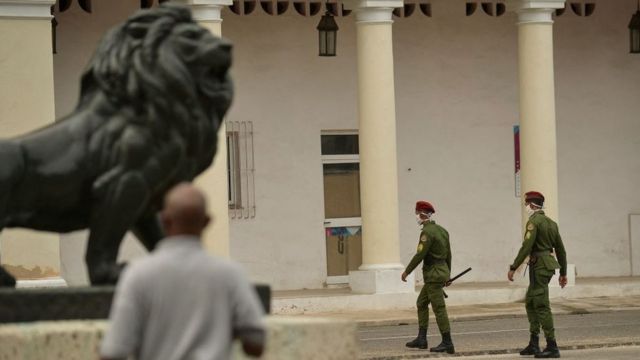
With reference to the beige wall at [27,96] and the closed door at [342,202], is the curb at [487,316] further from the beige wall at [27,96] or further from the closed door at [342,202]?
the closed door at [342,202]

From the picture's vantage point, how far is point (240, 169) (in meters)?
30.2

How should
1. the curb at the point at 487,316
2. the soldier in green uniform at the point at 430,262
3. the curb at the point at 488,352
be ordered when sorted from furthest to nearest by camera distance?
the curb at the point at 487,316 < the soldier in green uniform at the point at 430,262 < the curb at the point at 488,352

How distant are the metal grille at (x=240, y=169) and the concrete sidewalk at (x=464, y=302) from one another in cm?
158

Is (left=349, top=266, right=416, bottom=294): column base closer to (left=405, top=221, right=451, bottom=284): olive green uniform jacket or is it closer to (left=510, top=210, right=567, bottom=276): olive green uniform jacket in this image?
(left=405, top=221, right=451, bottom=284): olive green uniform jacket

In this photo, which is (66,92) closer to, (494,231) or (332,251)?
(332,251)

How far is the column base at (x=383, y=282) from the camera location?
27.7 m


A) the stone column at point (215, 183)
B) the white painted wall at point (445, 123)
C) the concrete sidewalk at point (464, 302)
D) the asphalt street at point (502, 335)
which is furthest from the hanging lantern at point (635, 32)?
the stone column at point (215, 183)

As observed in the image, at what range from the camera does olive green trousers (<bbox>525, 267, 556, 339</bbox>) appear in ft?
65.7

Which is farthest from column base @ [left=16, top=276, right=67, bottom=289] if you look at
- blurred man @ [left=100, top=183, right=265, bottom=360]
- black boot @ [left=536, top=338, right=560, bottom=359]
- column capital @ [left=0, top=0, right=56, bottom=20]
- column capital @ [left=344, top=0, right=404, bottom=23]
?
blurred man @ [left=100, top=183, right=265, bottom=360]

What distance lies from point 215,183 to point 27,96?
301 cm

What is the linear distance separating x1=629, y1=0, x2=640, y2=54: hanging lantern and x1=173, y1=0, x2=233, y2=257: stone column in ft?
24.6

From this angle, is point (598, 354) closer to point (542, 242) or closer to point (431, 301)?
point (542, 242)

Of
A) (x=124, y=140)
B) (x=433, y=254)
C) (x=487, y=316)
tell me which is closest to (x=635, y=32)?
(x=487, y=316)

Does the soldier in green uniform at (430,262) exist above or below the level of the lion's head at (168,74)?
below
